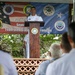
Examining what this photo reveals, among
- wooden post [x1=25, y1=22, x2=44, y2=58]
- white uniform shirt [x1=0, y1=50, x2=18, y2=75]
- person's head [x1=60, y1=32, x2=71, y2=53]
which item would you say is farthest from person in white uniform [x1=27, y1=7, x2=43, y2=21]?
person's head [x1=60, y1=32, x2=71, y2=53]

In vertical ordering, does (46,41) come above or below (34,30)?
below

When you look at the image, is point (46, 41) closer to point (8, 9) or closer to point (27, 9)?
point (27, 9)

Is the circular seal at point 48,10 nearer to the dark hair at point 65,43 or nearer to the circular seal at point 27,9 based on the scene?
the circular seal at point 27,9

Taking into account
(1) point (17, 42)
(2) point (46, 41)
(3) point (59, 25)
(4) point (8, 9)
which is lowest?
(2) point (46, 41)

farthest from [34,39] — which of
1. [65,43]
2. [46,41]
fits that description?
[65,43]

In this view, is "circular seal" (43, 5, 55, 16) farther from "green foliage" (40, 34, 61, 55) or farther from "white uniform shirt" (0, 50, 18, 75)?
"white uniform shirt" (0, 50, 18, 75)

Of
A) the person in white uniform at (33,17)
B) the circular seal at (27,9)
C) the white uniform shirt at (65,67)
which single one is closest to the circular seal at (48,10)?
the person in white uniform at (33,17)

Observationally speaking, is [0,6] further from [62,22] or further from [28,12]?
[62,22]

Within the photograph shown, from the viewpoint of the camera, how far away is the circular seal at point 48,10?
1121 centimetres

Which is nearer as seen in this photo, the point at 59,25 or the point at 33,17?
the point at 33,17

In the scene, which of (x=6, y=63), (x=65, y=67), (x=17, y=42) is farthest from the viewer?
(x=17, y=42)

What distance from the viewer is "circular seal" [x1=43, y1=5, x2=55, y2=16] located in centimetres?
1121

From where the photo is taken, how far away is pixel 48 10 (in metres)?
11.2

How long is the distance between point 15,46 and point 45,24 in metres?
2.61
